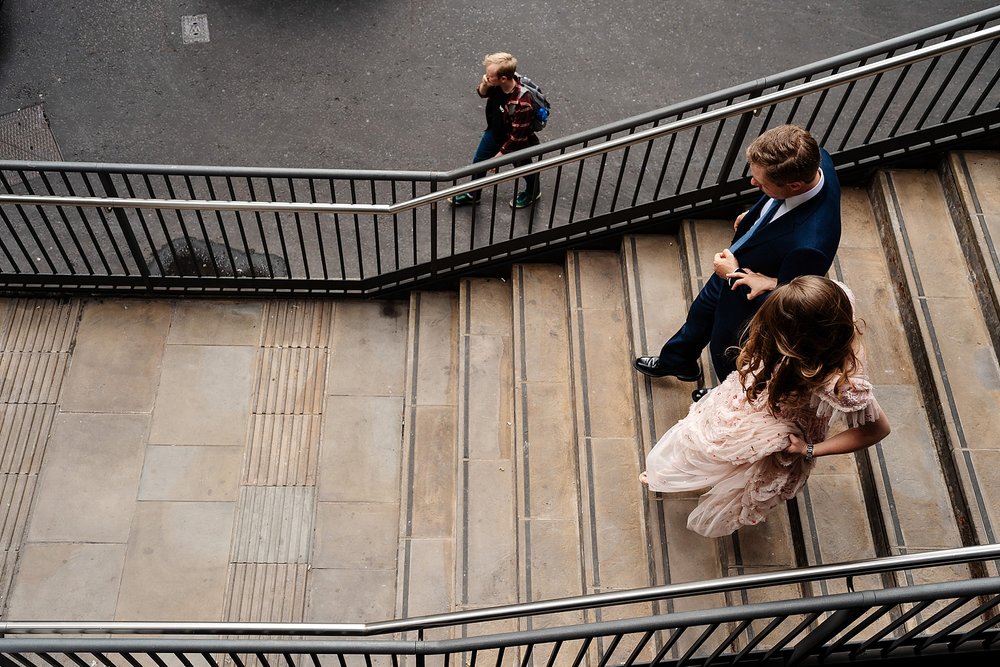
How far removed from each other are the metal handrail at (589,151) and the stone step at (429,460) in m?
1.11

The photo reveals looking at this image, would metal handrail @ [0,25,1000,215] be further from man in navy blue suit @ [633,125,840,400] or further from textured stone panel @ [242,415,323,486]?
textured stone panel @ [242,415,323,486]

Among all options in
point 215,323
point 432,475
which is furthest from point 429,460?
point 215,323

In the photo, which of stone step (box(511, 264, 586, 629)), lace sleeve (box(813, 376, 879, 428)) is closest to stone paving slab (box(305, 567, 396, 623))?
stone step (box(511, 264, 586, 629))

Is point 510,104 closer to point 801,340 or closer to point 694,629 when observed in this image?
point 801,340

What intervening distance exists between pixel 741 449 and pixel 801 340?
31.5 inches

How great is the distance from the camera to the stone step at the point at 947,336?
13.6 ft

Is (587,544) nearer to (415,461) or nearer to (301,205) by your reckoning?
(415,461)

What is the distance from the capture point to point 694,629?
4.20 metres

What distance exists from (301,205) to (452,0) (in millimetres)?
3591

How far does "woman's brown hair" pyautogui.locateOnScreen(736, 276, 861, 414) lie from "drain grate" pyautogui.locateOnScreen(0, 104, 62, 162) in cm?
611

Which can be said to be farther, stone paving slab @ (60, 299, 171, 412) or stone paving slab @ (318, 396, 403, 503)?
stone paving slab @ (60, 299, 171, 412)

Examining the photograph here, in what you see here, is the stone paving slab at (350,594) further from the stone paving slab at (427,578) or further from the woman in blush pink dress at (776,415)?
the woman in blush pink dress at (776,415)

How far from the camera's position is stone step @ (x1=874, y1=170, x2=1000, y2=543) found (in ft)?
13.6

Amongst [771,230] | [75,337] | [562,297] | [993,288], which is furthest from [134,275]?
[993,288]
